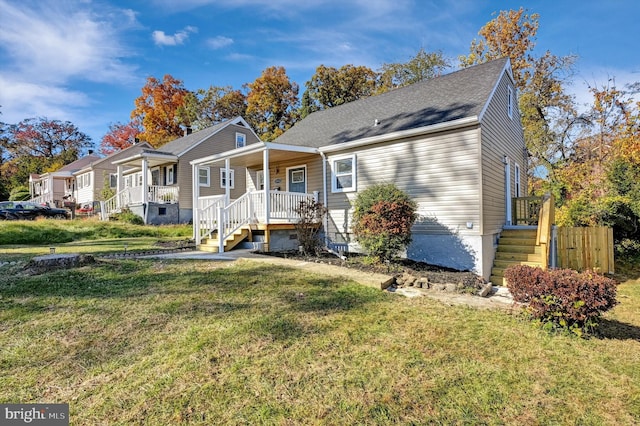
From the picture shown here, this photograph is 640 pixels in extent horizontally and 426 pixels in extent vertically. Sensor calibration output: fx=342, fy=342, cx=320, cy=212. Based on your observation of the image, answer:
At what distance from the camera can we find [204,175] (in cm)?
2169

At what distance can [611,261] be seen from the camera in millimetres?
10156

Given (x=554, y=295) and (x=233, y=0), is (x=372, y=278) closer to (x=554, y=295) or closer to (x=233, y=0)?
(x=554, y=295)

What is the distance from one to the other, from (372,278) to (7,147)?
171 ft

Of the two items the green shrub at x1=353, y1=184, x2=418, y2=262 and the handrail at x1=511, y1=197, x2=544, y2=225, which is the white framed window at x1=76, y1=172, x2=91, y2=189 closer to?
the green shrub at x1=353, y1=184, x2=418, y2=262

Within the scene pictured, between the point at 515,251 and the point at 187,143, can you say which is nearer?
the point at 515,251

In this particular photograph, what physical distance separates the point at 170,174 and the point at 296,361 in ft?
69.5

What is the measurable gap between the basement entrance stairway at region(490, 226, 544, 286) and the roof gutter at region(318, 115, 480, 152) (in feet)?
12.1

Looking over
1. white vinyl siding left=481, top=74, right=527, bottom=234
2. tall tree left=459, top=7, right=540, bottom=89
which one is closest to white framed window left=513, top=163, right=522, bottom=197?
white vinyl siding left=481, top=74, right=527, bottom=234

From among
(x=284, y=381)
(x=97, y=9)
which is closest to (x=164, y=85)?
(x=97, y=9)

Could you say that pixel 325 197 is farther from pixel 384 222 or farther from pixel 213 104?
pixel 213 104

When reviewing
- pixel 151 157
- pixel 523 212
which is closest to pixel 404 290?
pixel 523 212

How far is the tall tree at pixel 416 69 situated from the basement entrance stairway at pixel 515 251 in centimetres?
1856

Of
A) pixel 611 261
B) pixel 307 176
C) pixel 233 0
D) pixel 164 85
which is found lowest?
pixel 611 261

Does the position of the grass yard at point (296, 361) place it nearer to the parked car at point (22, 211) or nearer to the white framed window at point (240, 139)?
the parked car at point (22, 211)
